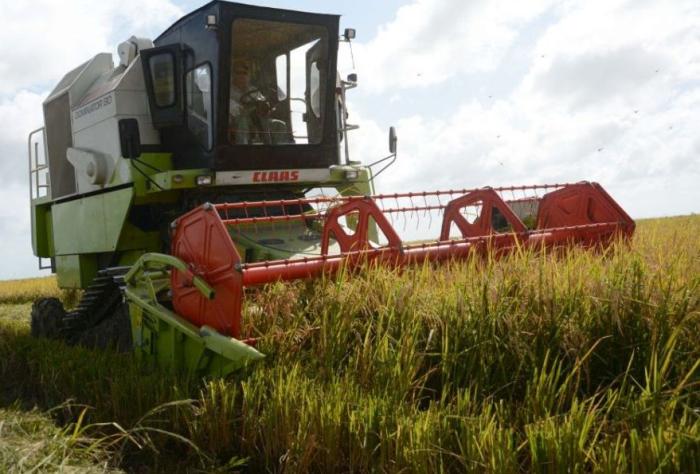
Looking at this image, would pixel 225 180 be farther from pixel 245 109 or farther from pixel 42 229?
pixel 42 229

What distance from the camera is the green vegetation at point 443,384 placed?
8.01 ft

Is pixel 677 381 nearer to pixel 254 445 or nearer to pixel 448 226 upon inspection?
pixel 254 445

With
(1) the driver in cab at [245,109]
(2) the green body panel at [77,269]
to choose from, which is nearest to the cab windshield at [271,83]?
(1) the driver in cab at [245,109]

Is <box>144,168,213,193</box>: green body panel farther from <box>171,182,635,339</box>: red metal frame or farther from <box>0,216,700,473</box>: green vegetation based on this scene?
<box>0,216,700,473</box>: green vegetation

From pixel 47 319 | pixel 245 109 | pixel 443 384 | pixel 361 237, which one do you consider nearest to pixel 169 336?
pixel 361 237

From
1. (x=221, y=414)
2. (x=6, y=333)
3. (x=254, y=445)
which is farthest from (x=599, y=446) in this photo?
(x=6, y=333)

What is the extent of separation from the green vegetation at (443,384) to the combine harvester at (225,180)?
624 millimetres

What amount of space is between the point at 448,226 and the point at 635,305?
85.6 inches

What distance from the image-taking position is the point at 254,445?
3.11 m

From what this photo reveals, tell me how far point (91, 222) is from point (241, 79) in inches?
81.9

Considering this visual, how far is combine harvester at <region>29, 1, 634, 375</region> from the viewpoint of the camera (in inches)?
181

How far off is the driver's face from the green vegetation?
2.32 meters

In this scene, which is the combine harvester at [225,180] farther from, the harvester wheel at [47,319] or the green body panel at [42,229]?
the green body panel at [42,229]

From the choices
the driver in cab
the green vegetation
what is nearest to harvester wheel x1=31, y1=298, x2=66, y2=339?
the green vegetation
